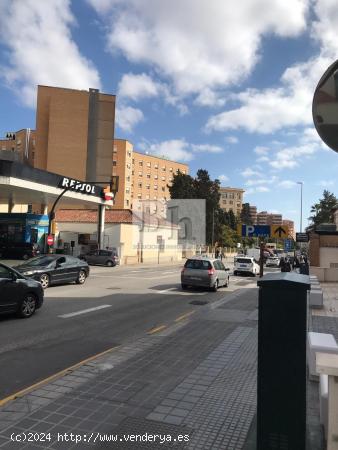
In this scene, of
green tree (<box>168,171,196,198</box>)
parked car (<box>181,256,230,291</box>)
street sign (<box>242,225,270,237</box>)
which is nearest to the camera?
street sign (<box>242,225,270,237</box>)

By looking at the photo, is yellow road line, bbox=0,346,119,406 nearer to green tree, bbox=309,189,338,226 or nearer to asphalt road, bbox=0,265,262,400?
asphalt road, bbox=0,265,262,400

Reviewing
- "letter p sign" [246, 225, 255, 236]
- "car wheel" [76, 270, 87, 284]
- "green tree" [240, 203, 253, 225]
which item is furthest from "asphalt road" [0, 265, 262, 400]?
"green tree" [240, 203, 253, 225]

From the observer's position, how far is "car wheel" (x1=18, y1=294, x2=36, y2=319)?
35.9ft

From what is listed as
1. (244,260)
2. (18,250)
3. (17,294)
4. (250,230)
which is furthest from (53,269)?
(18,250)

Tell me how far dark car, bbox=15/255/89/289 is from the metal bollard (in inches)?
590

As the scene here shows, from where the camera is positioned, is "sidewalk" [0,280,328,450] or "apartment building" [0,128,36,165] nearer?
"sidewalk" [0,280,328,450]

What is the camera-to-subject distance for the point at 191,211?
250 ft

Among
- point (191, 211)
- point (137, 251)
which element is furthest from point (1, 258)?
point (191, 211)

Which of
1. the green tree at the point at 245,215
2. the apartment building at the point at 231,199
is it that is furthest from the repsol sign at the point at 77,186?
the apartment building at the point at 231,199

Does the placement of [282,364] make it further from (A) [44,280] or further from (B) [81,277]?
(B) [81,277]

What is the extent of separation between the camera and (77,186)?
35844 millimetres

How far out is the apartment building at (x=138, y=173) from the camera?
98.1 meters

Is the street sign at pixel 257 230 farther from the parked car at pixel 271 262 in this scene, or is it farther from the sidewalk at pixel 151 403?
the parked car at pixel 271 262

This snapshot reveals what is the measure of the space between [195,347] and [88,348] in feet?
6.63
